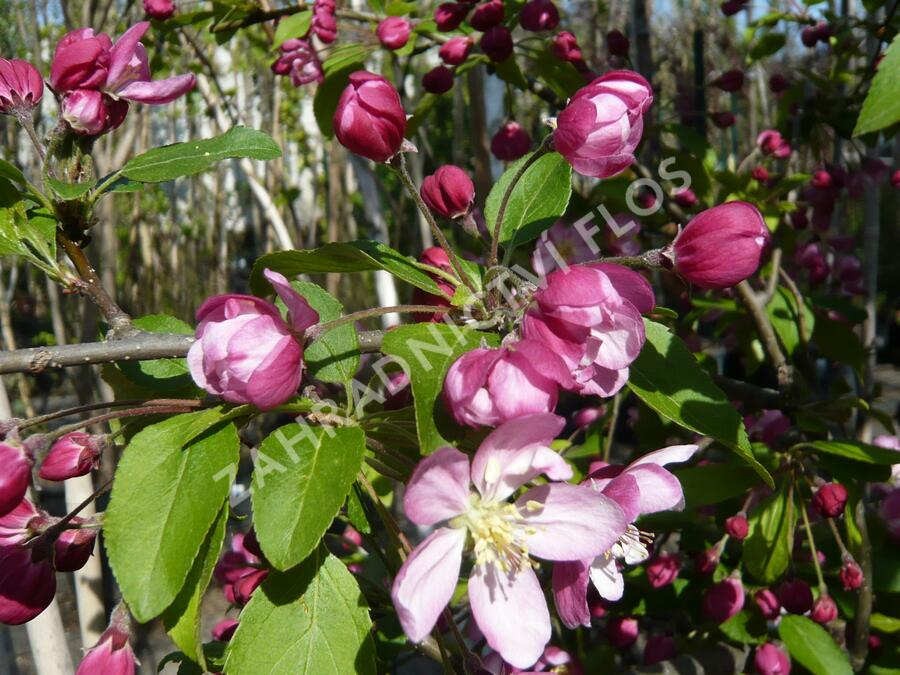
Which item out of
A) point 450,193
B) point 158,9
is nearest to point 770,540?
point 450,193

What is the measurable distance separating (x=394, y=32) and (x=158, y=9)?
1.52 feet

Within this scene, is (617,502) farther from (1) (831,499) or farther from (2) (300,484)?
(1) (831,499)

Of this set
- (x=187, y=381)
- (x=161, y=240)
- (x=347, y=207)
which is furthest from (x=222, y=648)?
(x=161, y=240)

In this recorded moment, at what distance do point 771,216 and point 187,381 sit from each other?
1154mm

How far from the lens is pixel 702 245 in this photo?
27.4 inches

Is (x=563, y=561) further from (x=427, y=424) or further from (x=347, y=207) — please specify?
(x=347, y=207)

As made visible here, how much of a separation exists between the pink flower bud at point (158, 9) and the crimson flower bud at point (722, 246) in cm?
120

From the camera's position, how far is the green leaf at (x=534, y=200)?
2.80 ft

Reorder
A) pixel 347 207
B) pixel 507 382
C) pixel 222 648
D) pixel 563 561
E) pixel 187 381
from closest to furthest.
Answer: pixel 507 382 → pixel 563 561 → pixel 187 381 → pixel 222 648 → pixel 347 207

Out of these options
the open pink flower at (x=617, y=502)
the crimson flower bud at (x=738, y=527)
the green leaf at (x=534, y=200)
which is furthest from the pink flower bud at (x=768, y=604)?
the green leaf at (x=534, y=200)

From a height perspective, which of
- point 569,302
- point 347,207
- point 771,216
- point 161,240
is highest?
point 569,302

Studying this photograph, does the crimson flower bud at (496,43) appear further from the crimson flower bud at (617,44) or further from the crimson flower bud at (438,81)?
the crimson flower bud at (617,44)

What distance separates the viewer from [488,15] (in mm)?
1317

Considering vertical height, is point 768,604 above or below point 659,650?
above
